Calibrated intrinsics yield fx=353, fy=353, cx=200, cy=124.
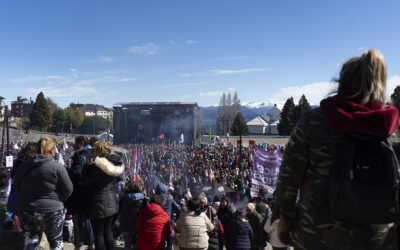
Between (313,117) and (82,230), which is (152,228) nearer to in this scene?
(82,230)

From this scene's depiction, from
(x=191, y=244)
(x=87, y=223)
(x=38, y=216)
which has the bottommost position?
(x=191, y=244)

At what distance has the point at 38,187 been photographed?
10.7 ft

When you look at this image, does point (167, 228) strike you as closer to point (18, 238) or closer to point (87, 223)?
point (87, 223)

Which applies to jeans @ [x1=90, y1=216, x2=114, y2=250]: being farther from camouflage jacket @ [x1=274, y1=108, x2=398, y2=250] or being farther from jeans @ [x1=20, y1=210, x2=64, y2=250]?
camouflage jacket @ [x1=274, y1=108, x2=398, y2=250]

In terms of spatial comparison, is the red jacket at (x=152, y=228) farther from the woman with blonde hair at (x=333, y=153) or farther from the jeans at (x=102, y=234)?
the woman with blonde hair at (x=333, y=153)

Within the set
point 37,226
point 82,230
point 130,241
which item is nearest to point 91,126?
point 130,241

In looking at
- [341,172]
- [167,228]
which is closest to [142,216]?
[167,228]

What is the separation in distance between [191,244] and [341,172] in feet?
11.7

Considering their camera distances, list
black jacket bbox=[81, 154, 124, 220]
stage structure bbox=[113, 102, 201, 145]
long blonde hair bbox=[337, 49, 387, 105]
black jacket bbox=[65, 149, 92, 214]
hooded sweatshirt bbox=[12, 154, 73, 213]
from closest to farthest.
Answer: long blonde hair bbox=[337, 49, 387, 105] → hooded sweatshirt bbox=[12, 154, 73, 213] → black jacket bbox=[81, 154, 124, 220] → black jacket bbox=[65, 149, 92, 214] → stage structure bbox=[113, 102, 201, 145]

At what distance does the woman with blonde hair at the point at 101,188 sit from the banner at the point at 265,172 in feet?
27.8

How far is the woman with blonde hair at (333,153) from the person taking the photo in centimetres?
140

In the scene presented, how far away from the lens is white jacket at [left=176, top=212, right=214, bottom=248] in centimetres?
459

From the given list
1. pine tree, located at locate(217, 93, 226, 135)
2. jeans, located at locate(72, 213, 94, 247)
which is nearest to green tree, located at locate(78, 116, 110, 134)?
pine tree, located at locate(217, 93, 226, 135)

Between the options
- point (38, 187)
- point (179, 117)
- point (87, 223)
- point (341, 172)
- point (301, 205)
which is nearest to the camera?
point (341, 172)
